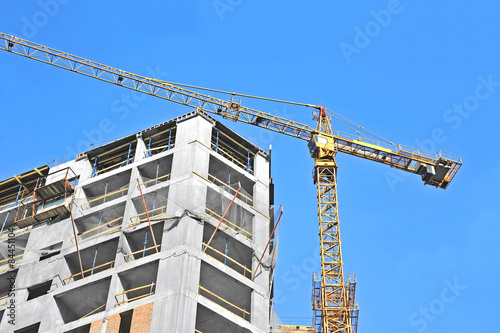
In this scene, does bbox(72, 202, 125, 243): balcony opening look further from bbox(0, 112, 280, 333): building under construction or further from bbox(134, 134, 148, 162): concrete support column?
bbox(134, 134, 148, 162): concrete support column

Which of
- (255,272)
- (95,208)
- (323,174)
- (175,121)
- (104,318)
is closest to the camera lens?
(104,318)

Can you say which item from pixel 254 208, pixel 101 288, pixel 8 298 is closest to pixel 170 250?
pixel 101 288

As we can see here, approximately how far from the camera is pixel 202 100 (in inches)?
3076

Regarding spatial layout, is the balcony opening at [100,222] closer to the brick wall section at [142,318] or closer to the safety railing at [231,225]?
the safety railing at [231,225]

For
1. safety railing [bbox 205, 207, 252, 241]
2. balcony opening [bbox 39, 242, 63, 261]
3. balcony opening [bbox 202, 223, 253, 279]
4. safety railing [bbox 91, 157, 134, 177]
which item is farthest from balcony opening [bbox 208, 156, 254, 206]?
balcony opening [bbox 39, 242, 63, 261]

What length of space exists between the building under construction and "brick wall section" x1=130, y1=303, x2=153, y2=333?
Result: 7cm

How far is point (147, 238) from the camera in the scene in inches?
2021

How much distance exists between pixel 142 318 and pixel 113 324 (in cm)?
210

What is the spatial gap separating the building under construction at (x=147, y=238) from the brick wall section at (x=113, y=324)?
0.07 m

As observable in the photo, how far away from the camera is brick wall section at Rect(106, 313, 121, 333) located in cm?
4588

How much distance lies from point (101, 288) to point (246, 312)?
338 inches

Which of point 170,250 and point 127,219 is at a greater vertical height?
point 127,219

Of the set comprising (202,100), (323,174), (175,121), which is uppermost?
(202,100)

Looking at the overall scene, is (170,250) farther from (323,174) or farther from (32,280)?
(323,174)
